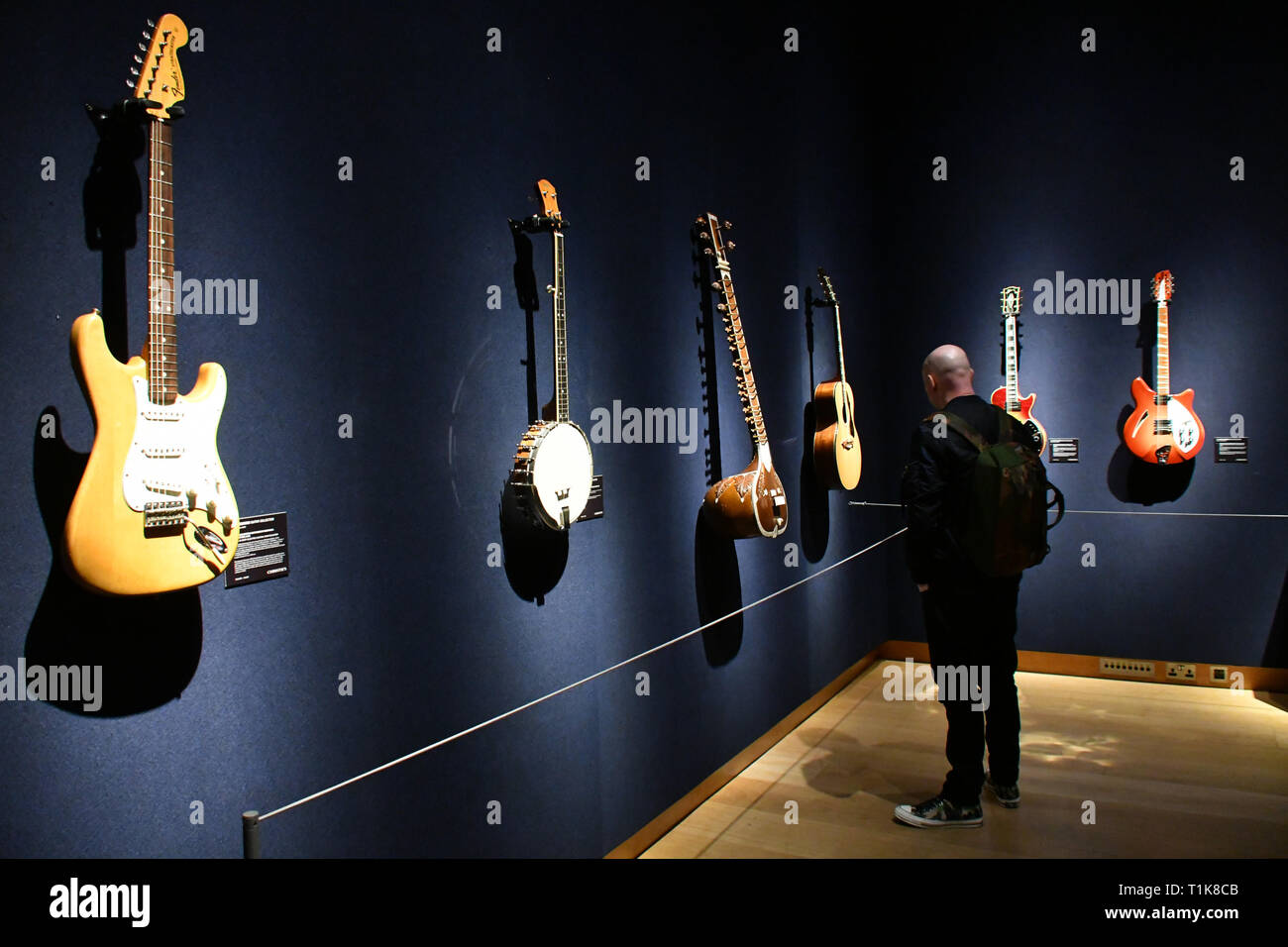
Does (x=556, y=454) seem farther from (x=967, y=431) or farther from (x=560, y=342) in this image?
(x=967, y=431)

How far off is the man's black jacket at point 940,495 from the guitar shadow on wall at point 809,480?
123 cm

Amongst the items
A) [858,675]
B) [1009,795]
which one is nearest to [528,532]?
[1009,795]

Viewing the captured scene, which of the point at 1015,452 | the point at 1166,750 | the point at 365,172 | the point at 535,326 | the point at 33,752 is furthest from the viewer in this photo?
the point at 1166,750

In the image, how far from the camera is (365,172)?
2.03 metres

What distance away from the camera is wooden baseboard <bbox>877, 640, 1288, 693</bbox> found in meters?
4.50

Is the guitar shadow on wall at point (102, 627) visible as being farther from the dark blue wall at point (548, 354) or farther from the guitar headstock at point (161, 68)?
the guitar headstock at point (161, 68)

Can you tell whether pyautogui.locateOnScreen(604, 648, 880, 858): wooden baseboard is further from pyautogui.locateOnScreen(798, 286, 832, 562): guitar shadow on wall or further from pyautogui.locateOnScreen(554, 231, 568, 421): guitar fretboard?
pyautogui.locateOnScreen(554, 231, 568, 421): guitar fretboard

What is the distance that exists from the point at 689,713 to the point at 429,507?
1.45 metres

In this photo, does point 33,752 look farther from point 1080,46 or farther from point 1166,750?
point 1080,46

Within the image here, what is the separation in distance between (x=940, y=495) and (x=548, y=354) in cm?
133

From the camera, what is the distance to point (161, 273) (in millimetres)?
1511

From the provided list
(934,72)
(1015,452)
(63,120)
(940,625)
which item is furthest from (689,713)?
(934,72)

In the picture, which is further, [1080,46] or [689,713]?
[1080,46]

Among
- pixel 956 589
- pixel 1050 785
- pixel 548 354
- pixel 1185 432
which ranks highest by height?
pixel 548 354
